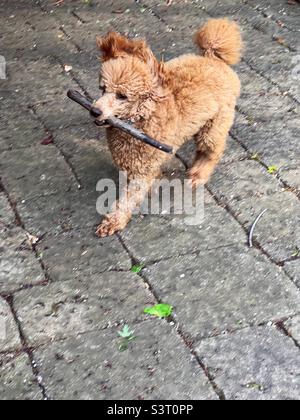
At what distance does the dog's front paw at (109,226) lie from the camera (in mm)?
3764

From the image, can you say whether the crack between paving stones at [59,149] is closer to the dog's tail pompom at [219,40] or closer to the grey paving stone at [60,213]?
the grey paving stone at [60,213]

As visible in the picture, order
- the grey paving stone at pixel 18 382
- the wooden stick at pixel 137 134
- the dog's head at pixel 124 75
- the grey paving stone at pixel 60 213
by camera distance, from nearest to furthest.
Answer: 1. the grey paving stone at pixel 18 382
2. the dog's head at pixel 124 75
3. the wooden stick at pixel 137 134
4. the grey paving stone at pixel 60 213

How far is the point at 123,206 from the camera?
3.77 meters

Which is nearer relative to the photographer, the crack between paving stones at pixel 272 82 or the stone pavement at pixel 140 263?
the stone pavement at pixel 140 263

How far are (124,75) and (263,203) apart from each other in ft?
4.41

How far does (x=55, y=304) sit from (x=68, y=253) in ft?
1.34

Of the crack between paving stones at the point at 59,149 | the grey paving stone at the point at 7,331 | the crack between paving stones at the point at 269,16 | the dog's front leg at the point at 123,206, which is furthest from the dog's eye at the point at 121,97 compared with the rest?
the crack between paving stones at the point at 269,16

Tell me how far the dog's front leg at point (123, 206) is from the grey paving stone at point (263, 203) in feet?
1.99

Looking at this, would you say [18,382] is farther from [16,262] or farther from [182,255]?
[182,255]

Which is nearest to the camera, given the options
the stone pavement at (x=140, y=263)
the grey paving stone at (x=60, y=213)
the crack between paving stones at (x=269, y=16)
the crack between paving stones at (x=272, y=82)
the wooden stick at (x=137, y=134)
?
the stone pavement at (x=140, y=263)

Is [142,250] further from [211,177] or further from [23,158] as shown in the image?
[23,158]

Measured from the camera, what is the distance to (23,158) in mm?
4391

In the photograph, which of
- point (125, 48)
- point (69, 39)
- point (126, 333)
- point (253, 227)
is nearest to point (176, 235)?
point (253, 227)
